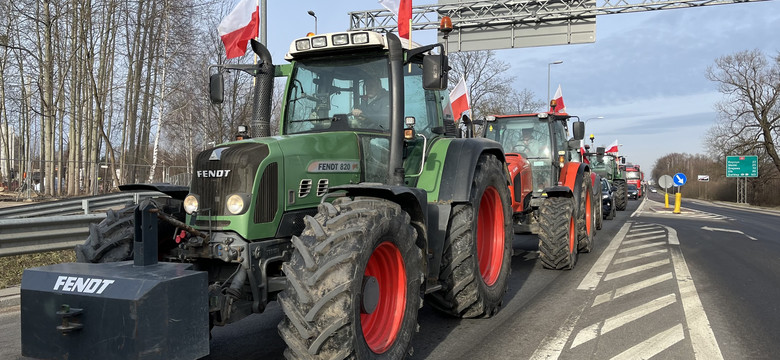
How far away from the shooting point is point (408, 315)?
3701 mm

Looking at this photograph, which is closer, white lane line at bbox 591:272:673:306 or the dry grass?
white lane line at bbox 591:272:673:306

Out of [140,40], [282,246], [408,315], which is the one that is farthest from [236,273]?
[140,40]

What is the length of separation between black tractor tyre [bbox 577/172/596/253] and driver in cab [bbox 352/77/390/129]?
5.62 m

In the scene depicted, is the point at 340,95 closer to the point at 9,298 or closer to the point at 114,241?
the point at 114,241

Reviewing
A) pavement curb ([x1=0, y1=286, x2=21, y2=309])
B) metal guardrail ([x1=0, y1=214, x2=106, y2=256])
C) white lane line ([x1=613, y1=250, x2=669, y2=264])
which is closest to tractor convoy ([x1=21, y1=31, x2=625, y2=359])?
pavement curb ([x1=0, y1=286, x2=21, y2=309])

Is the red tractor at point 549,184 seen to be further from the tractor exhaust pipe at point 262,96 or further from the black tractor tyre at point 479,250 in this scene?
the tractor exhaust pipe at point 262,96

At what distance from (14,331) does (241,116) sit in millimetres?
18510

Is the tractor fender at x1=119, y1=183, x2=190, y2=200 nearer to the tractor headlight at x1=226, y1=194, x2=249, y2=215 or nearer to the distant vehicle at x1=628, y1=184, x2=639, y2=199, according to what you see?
the tractor headlight at x1=226, y1=194, x2=249, y2=215

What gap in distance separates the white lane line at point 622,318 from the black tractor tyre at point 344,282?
1.77 meters

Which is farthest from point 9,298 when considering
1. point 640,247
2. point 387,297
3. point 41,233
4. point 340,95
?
point 640,247

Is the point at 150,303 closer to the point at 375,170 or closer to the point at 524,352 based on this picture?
the point at 375,170

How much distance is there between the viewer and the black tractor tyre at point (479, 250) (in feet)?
15.1

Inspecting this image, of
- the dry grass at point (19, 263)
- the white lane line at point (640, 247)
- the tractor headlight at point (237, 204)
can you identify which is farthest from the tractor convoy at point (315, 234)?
the white lane line at point (640, 247)

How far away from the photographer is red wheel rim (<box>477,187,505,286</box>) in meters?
5.56
